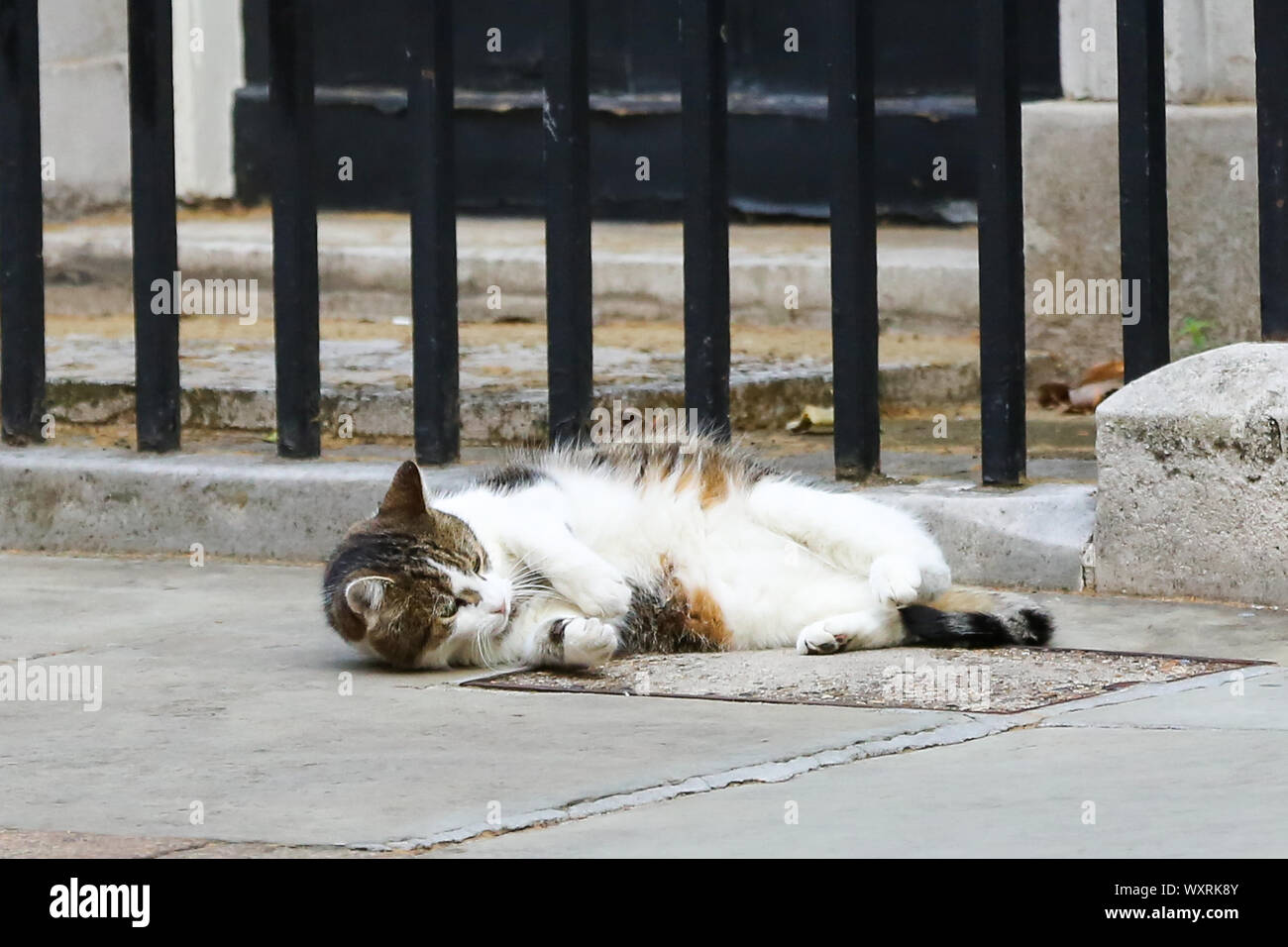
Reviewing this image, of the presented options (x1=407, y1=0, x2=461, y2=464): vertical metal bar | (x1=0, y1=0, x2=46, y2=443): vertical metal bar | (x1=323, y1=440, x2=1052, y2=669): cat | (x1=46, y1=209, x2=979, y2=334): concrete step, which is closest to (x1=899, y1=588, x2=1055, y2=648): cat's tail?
(x1=323, y1=440, x2=1052, y2=669): cat

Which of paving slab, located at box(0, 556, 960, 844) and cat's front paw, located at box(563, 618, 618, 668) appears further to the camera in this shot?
cat's front paw, located at box(563, 618, 618, 668)

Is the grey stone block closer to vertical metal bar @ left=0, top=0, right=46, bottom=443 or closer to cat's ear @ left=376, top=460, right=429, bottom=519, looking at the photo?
cat's ear @ left=376, top=460, right=429, bottom=519

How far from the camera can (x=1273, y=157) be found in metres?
4.88

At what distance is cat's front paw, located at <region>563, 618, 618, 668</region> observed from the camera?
4.17 metres

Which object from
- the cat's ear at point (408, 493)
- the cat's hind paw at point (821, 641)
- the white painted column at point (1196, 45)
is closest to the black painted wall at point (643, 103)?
the white painted column at point (1196, 45)

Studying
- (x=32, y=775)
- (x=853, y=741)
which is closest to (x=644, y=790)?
(x=853, y=741)

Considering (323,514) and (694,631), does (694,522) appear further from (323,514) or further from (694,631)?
(323,514)

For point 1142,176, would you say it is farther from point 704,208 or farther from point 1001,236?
point 704,208

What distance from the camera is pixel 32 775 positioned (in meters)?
3.39

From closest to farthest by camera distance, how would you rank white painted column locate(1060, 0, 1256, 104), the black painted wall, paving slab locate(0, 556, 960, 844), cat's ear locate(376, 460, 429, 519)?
paving slab locate(0, 556, 960, 844) < cat's ear locate(376, 460, 429, 519) < white painted column locate(1060, 0, 1256, 104) < the black painted wall

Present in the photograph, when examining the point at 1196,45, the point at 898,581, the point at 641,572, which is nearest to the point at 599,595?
the point at 641,572

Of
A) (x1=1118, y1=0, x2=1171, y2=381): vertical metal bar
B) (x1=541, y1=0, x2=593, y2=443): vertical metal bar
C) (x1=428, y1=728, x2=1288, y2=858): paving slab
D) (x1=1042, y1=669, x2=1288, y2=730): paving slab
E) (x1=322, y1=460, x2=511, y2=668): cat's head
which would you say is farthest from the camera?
(x1=541, y1=0, x2=593, y2=443): vertical metal bar

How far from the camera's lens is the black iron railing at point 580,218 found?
503 centimetres

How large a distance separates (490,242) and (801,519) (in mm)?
4048
